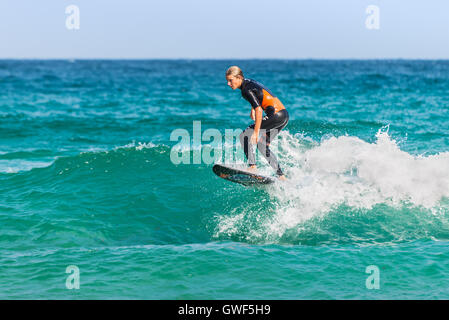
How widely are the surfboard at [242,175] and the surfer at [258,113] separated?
0.53 ft

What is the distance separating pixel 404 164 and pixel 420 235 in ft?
8.27

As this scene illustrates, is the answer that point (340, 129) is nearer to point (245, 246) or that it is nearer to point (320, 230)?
point (320, 230)

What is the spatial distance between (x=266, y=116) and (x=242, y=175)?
1305 millimetres

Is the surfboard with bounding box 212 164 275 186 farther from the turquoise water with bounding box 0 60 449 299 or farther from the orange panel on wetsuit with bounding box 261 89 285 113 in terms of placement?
the orange panel on wetsuit with bounding box 261 89 285 113

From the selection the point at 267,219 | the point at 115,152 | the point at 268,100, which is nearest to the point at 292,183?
the point at 267,219

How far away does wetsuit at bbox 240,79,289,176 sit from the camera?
777 cm
